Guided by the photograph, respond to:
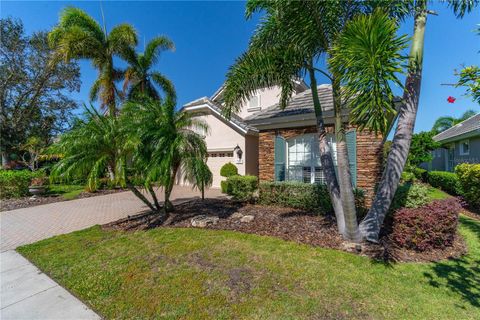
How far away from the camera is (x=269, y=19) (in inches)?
221

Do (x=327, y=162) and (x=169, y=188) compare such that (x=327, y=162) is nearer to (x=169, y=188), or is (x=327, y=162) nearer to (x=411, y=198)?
(x=411, y=198)

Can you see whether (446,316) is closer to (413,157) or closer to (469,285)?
(469,285)

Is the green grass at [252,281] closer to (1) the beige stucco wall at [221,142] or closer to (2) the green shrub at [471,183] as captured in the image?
(2) the green shrub at [471,183]

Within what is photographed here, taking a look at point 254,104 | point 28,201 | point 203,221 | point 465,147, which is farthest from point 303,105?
point 28,201

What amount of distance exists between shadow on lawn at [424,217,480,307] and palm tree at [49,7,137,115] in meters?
14.9

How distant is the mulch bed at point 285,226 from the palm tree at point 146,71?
32.6 feet

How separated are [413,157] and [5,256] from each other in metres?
23.7

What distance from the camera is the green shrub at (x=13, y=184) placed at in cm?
1236

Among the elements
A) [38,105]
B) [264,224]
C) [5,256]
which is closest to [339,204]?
[264,224]

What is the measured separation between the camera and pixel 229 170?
14273 mm

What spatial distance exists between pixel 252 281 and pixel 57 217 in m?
9.26

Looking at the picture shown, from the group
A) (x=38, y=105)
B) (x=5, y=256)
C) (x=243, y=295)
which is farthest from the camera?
(x=38, y=105)

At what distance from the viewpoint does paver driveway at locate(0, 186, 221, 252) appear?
677cm

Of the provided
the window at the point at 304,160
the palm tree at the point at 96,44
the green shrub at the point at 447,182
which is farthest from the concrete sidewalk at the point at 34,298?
the green shrub at the point at 447,182
